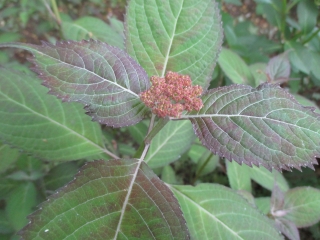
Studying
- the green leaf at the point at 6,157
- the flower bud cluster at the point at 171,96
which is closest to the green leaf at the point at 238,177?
the flower bud cluster at the point at 171,96

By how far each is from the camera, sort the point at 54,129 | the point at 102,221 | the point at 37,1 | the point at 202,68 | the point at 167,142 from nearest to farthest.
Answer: the point at 102,221
the point at 202,68
the point at 54,129
the point at 167,142
the point at 37,1

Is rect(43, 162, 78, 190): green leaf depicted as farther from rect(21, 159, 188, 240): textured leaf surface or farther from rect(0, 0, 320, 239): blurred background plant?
rect(21, 159, 188, 240): textured leaf surface

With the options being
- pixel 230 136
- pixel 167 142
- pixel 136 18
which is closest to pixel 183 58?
pixel 136 18


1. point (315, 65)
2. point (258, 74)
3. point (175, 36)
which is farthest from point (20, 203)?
point (315, 65)

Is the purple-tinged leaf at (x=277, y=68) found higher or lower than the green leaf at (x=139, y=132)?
higher

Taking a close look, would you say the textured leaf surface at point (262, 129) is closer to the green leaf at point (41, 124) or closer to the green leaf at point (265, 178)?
the green leaf at point (41, 124)

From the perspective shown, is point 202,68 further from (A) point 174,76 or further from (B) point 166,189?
(B) point 166,189
